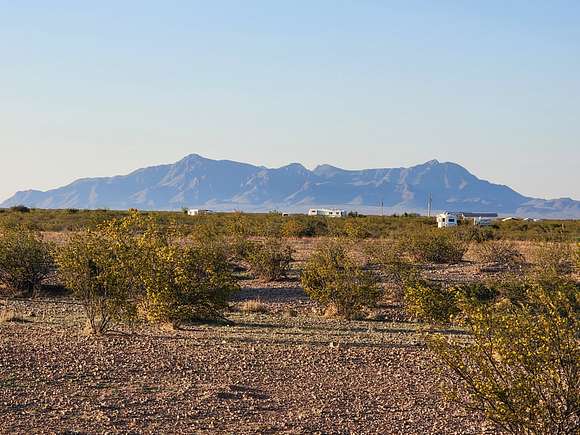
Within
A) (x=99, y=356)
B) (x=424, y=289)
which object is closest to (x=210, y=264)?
(x=424, y=289)

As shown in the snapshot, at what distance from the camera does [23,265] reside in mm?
25516

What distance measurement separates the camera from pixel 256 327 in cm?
1933

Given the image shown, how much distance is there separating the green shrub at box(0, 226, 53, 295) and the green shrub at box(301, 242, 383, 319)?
775 cm

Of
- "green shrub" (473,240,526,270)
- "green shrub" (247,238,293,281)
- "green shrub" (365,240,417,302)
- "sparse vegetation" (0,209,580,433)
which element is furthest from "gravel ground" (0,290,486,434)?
"green shrub" (473,240,526,270)

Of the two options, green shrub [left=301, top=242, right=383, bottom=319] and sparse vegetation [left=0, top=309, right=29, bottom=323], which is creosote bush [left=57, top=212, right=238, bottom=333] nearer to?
sparse vegetation [left=0, top=309, right=29, bottom=323]

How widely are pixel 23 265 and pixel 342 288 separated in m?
9.41

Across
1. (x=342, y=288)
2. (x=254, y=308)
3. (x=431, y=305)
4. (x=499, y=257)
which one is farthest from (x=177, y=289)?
(x=499, y=257)

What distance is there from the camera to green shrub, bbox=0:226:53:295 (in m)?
25.4

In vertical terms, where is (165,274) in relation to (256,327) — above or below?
above

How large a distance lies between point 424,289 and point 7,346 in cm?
941

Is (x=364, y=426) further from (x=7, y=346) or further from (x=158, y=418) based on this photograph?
(x=7, y=346)

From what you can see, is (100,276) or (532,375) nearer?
(532,375)

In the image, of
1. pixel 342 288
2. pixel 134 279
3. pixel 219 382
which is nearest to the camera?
pixel 219 382

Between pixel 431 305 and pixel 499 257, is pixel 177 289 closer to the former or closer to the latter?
pixel 431 305
